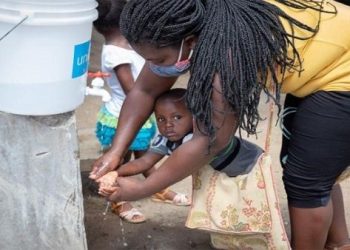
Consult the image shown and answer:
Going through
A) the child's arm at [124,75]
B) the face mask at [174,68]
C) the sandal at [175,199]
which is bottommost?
the sandal at [175,199]

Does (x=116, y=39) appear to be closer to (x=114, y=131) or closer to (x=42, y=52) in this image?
(x=114, y=131)

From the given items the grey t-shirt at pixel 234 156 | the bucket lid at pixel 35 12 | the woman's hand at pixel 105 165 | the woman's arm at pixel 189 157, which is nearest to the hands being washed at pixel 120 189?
the woman's arm at pixel 189 157

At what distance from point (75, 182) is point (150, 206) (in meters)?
1.10

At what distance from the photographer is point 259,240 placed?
2801mm

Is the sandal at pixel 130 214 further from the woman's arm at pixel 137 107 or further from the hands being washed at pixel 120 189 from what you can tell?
the hands being washed at pixel 120 189

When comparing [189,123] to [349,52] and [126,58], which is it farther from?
[126,58]

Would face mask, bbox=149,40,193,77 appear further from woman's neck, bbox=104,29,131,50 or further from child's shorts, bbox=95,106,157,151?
child's shorts, bbox=95,106,157,151

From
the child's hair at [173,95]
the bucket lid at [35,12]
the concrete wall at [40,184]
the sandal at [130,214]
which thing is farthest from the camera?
the sandal at [130,214]

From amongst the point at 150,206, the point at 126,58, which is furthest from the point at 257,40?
the point at 150,206

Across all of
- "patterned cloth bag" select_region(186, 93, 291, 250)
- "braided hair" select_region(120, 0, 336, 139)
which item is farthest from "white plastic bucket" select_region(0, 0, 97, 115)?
"patterned cloth bag" select_region(186, 93, 291, 250)

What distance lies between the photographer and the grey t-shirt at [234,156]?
271 cm

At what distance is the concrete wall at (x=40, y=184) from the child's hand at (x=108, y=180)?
0.52 ft

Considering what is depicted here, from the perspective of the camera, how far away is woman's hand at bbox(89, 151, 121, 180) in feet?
8.52

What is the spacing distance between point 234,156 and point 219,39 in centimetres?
66
